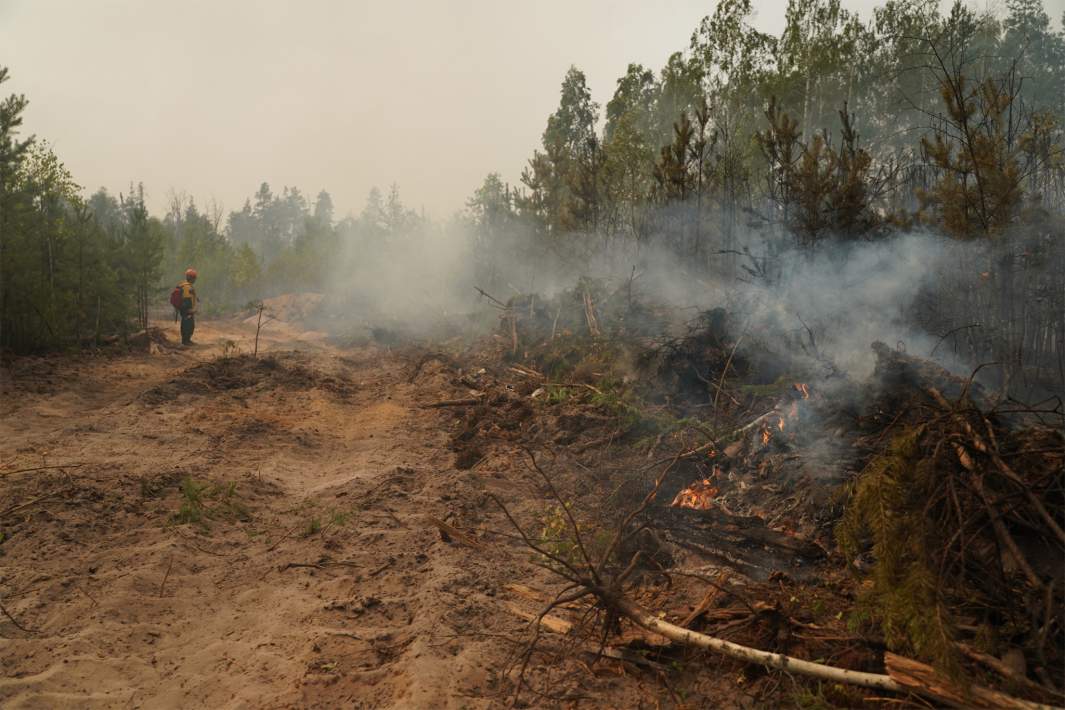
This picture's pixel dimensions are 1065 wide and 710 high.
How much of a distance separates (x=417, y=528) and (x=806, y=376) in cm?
473

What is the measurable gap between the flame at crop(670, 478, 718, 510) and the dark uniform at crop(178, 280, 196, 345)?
14.4 m

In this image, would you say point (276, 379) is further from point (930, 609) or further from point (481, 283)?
point (481, 283)

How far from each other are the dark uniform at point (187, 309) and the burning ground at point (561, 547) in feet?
23.5

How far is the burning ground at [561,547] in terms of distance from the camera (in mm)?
2906

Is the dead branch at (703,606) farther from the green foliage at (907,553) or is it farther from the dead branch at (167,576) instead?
the dead branch at (167,576)

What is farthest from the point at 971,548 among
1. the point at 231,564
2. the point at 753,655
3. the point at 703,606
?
the point at 231,564

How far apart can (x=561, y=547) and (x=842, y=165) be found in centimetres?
886

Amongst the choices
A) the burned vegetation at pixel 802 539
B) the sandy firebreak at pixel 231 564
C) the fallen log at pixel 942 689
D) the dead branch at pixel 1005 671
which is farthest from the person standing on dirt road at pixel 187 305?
the dead branch at pixel 1005 671

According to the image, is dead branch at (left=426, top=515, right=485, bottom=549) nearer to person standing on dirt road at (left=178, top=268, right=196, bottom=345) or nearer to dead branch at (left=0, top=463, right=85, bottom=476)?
dead branch at (left=0, top=463, right=85, bottom=476)

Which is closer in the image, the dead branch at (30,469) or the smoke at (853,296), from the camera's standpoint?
the dead branch at (30,469)

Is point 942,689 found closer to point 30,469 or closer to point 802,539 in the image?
point 802,539

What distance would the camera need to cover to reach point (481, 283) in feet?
101

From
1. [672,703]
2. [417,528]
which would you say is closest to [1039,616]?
[672,703]

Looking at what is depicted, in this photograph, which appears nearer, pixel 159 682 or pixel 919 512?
pixel 919 512
